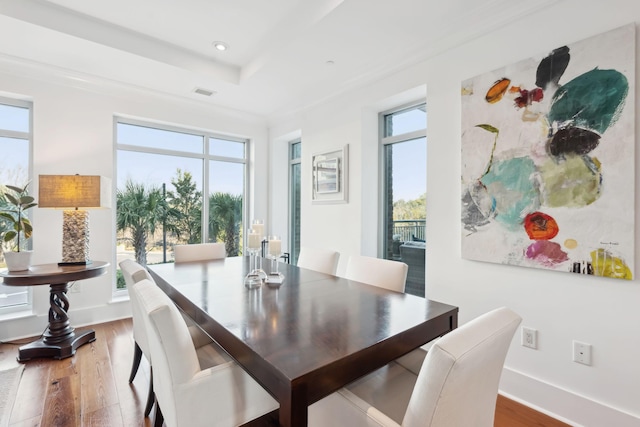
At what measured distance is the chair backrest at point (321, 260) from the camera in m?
2.41

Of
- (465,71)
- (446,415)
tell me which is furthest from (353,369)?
(465,71)

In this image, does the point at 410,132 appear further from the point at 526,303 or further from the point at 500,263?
the point at 526,303

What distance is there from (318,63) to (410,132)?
3.63 feet

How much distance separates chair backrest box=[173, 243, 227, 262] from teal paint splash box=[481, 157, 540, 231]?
2.46m

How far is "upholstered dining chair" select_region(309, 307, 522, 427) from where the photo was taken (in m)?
0.80

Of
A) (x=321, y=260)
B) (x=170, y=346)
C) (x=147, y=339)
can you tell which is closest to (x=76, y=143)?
(x=147, y=339)

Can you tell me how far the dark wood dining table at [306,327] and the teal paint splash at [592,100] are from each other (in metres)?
1.34

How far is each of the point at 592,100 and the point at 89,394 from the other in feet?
11.9

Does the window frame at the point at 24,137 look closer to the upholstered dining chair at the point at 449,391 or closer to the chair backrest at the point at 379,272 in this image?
the chair backrest at the point at 379,272

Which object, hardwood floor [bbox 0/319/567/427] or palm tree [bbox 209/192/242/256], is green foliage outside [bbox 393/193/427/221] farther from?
palm tree [bbox 209/192/242/256]

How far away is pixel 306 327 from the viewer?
118 centimetres

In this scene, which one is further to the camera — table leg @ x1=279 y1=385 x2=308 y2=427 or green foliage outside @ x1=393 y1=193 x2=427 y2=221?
green foliage outside @ x1=393 y1=193 x2=427 y2=221

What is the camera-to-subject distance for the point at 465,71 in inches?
91.2

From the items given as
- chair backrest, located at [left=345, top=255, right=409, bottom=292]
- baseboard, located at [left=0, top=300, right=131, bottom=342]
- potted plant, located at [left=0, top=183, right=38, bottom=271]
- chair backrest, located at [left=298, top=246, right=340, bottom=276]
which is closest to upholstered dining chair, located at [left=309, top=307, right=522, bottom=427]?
chair backrest, located at [left=345, top=255, right=409, bottom=292]
